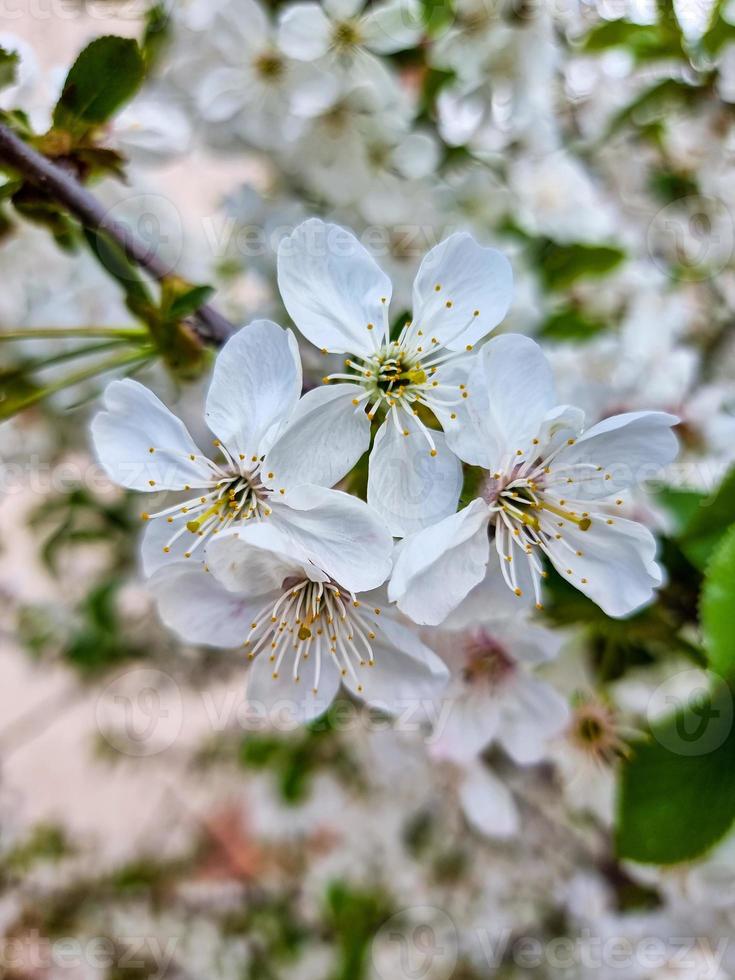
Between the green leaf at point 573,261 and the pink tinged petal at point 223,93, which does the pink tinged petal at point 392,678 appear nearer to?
the pink tinged petal at point 223,93

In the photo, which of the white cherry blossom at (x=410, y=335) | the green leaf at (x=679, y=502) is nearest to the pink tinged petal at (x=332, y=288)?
the white cherry blossom at (x=410, y=335)

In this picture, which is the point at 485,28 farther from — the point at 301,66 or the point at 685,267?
the point at 685,267

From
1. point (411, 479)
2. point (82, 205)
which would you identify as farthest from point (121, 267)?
point (411, 479)

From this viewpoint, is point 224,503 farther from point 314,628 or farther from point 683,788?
point 683,788

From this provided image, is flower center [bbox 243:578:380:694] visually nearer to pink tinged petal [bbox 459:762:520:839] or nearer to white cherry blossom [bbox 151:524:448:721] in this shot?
white cherry blossom [bbox 151:524:448:721]

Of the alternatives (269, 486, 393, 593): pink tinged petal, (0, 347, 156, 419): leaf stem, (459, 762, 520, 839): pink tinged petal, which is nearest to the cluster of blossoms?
(269, 486, 393, 593): pink tinged petal

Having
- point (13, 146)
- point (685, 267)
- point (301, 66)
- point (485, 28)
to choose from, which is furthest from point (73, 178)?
point (685, 267)

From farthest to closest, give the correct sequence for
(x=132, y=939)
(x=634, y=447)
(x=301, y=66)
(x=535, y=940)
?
1. (x=132, y=939)
2. (x=535, y=940)
3. (x=301, y=66)
4. (x=634, y=447)
